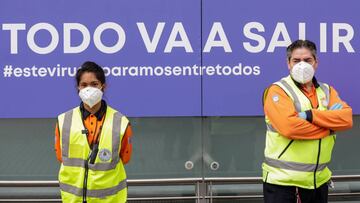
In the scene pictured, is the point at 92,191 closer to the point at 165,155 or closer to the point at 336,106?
the point at 165,155

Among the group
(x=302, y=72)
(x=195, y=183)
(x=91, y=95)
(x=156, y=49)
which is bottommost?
(x=195, y=183)

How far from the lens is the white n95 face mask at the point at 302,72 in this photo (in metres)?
2.88

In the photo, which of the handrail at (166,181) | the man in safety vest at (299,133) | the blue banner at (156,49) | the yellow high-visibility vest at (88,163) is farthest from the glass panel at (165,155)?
the yellow high-visibility vest at (88,163)

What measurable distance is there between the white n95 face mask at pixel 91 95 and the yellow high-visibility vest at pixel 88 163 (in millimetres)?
103

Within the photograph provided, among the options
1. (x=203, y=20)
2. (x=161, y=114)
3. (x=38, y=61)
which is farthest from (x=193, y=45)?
(x=38, y=61)

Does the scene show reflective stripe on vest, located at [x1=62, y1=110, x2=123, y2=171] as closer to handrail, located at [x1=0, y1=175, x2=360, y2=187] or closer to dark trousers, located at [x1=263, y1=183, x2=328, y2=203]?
dark trousers, located at [x1=263, y1=183, x2=328, y2=203]

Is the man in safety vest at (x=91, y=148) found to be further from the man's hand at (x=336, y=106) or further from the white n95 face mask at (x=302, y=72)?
the man's hand at (x=336, y=106)

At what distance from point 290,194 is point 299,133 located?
1.17 feet

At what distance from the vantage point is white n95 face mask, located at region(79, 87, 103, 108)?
9.11 ft

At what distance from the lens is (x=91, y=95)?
2775 mm

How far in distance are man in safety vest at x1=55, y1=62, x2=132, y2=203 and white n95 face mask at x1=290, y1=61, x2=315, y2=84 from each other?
3.25ft

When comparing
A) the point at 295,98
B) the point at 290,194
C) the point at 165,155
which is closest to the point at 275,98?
the point at 295,98

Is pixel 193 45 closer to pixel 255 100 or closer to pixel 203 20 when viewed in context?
pixel 203 20

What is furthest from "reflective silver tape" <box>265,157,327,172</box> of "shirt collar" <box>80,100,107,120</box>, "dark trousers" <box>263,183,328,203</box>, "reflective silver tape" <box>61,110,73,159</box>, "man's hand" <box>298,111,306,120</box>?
"reflective silver tape" <box>61,110,73,159</box>
